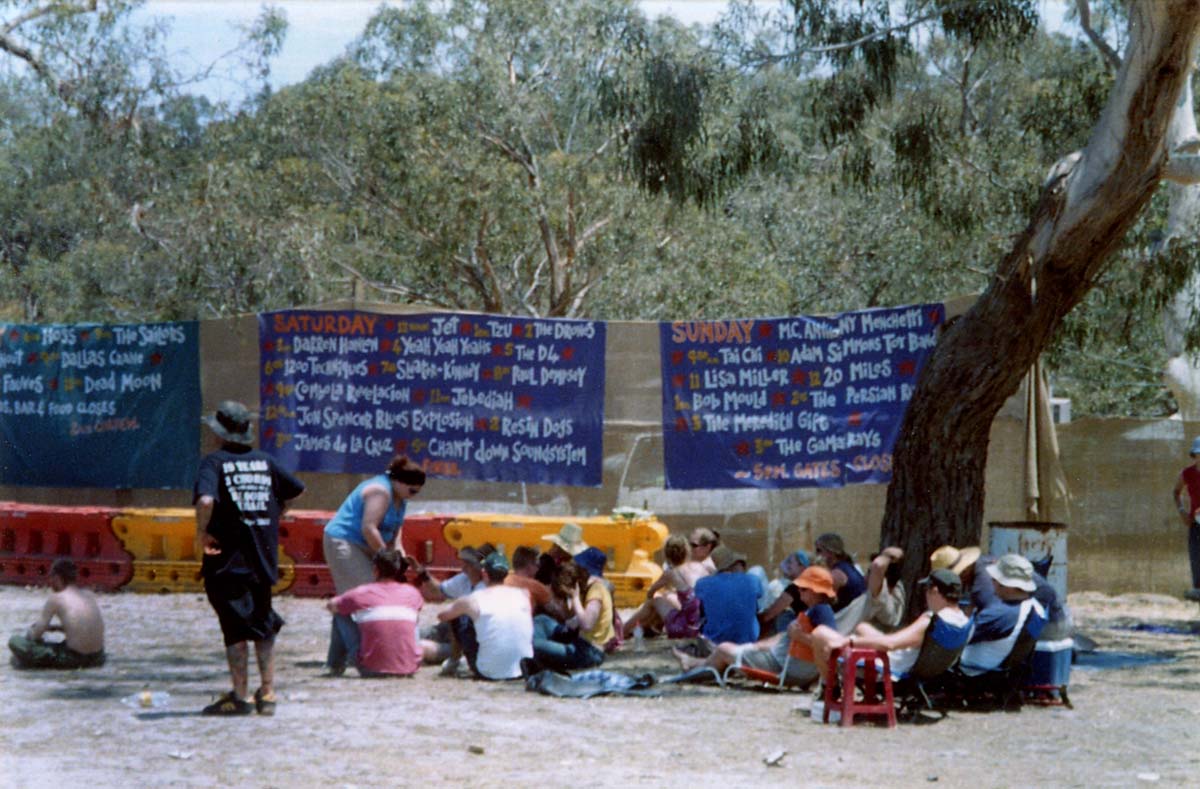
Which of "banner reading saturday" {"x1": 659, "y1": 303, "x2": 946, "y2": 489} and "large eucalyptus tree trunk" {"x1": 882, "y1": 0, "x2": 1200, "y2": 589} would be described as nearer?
"large eucalyptus tree trunk" {"x1": 882, "y1": 0, "x2": 1200, "y2": 589}

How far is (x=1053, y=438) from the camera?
41.6 feet

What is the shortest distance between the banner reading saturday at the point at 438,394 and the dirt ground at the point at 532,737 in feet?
12.7

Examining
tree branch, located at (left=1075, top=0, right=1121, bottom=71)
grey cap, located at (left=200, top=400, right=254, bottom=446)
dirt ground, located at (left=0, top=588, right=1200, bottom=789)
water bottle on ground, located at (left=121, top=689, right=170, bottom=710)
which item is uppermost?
tree branch, located at (left=1075, top=0, right=1121, bottom=71)

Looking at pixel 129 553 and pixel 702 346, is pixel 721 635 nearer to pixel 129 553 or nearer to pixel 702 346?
pixel 702 346

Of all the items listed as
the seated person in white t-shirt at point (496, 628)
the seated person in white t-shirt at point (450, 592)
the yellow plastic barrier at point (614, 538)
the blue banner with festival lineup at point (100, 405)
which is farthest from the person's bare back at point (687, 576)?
the blue banner with festival lineup at point (100, 405)

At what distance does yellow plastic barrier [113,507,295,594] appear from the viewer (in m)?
13.7

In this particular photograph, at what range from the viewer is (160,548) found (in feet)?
45.5

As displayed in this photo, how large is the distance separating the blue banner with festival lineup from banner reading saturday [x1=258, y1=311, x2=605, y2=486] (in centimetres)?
99

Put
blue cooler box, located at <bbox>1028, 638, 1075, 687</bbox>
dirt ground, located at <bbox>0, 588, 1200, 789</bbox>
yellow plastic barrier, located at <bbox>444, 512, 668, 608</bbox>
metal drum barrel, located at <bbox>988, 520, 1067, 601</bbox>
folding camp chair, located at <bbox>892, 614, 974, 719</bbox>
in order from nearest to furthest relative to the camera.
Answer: dirt ground, located at <bbox>0, 588, 1200, 789</bbox> → folding camp chair, located at <bbox>892, 614, 974, 719</bbox> → blue cooler box, located at <bbox>1028, 638, 1075, 687</bbox> → metal drum barrel, located at <bbox>988, 520, 1067, 601</bbox> → yellow plastic barrier, located at <bbox>444, 512, 668, 608</bbox>

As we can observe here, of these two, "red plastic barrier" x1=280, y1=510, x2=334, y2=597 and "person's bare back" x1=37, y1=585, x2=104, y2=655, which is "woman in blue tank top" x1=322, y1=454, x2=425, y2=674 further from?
"red plastic barrier" x1=280, y1=510, x2=334, y2=597

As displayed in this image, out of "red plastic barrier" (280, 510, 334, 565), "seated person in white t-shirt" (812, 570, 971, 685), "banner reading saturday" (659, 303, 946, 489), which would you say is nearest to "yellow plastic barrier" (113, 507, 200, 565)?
"red plastic barrier" (280, 510, 334, 565)

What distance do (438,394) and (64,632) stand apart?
5.00 metres

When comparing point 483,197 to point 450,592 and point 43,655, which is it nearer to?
point 450,592

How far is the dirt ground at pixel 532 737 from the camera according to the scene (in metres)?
6.73
